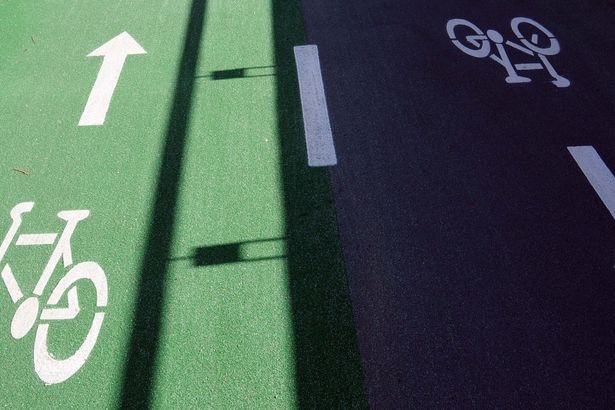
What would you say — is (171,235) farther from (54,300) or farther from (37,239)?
(37,239)

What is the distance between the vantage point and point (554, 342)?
3.69 m

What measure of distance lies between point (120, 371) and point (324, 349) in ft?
5.15

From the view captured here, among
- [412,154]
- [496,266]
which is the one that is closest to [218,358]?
[496,266]

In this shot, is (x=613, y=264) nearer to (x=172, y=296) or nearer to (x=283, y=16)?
(x=172, y=296)

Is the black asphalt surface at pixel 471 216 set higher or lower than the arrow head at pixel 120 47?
lower

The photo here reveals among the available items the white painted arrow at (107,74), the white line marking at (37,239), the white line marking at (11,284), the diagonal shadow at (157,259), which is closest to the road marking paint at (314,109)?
the diagonal shadow at (157,259)

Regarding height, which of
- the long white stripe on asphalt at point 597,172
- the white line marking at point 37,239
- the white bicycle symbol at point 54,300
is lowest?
the white bicycle symbol at point 54,300

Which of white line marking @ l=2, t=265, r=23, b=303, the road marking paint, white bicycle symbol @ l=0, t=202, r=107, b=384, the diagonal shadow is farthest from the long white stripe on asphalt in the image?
white line marking @ l=2, t=265, r=23, b=303

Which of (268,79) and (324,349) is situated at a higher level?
(268,79)

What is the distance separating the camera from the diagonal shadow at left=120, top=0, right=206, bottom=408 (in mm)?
3531

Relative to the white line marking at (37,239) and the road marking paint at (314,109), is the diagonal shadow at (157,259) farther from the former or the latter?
the road marking paint at (314,109)

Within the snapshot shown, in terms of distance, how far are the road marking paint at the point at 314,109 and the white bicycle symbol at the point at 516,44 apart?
205 centimetres

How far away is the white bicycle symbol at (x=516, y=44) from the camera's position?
6.07 meters

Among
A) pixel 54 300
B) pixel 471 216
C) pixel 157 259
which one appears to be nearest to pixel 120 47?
pixel 157 259
